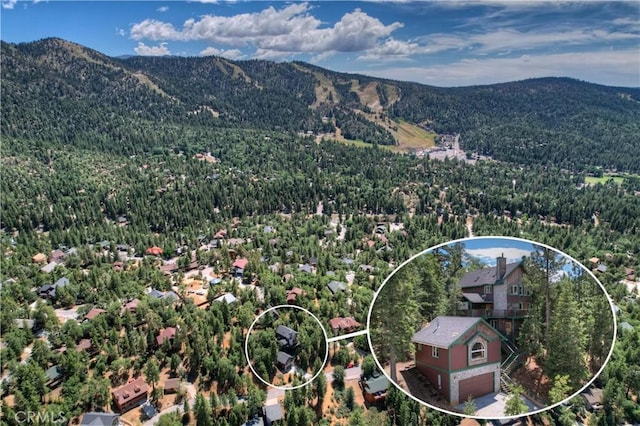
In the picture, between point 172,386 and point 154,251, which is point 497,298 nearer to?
point 172,386

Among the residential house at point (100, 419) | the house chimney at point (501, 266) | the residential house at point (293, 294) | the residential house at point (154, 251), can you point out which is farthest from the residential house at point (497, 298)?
the residential house at point (154, 251)

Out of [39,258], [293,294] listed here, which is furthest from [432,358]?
[39,258]

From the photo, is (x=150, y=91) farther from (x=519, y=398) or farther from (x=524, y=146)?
(x=519, y=398)

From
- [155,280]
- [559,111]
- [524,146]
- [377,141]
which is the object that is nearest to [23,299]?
[155,280]

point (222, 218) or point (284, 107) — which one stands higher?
point (284, 107)

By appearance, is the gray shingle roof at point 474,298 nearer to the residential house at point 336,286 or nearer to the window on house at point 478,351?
the window on house at point 478,351

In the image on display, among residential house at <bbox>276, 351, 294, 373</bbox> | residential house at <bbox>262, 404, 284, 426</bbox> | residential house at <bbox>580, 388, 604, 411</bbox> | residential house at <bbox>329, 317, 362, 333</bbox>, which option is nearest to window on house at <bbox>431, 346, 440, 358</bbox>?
residential house at <bbox>276, 351, 294, 373</bbox>
